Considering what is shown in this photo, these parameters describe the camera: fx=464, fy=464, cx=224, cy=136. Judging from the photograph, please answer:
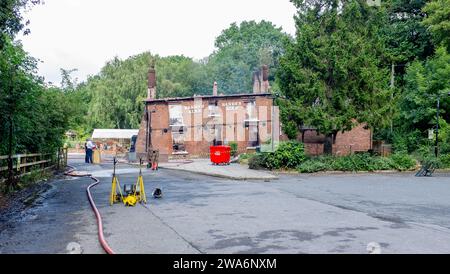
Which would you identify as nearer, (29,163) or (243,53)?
(29,163)

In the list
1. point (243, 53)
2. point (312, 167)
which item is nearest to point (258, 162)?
point (312, 167)

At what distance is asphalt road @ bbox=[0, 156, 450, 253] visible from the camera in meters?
7.84

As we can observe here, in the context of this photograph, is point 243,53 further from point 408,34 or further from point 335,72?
point 335,72

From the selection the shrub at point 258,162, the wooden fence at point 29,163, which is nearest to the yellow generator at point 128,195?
the wooden fence at point 29,163

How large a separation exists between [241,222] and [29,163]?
12187 mm

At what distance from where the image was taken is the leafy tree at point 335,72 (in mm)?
27500

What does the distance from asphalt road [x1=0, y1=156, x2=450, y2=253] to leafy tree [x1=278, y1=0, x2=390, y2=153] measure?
10.9 metres

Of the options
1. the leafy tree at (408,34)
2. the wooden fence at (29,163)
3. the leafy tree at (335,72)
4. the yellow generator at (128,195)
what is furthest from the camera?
the leafy tree at (408,34)

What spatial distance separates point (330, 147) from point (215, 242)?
893 inches

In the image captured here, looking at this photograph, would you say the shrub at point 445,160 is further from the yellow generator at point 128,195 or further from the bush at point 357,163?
the yellow generator at point 128,195

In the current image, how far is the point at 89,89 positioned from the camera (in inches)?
2761

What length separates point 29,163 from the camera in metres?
19.0

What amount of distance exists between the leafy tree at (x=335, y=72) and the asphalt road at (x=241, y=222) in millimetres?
10877
